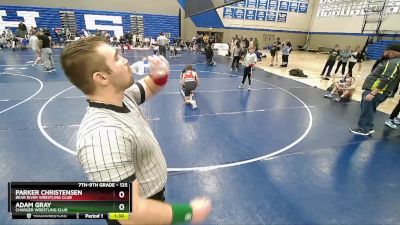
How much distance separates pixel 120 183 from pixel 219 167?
3.46 m

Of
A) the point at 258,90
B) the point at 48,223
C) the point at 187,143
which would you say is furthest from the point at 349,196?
the point at 258,90

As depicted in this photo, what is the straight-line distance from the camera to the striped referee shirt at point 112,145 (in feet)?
3.55

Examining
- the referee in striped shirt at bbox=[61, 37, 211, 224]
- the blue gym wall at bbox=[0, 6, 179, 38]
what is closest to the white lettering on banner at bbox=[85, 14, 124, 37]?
the blue gym wall at bbox=[0, 6, 179, 38]

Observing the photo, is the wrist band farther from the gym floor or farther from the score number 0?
the gym floor

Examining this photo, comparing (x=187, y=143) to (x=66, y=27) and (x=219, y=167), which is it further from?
(x=66, y=27)

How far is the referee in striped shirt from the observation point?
3.57ft

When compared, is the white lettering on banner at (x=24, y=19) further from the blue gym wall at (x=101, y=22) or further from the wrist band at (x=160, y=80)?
the wrist band at (x=160, y=80)

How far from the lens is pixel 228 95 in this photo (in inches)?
355

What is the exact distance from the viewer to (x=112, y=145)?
3.63 feet

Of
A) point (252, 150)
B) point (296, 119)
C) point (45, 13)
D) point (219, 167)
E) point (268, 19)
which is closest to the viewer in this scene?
point (219, 167)

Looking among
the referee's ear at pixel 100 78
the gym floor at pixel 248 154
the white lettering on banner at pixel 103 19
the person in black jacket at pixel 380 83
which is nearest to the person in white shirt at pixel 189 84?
the gym floor at pixel 248 154
